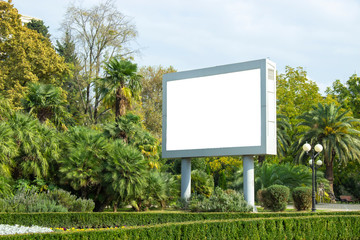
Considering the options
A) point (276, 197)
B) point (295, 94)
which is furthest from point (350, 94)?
point (276, 197)

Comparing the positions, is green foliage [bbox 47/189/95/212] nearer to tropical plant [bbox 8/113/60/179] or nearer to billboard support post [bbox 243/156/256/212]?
tropical plant [bbox 8/113/60/179]

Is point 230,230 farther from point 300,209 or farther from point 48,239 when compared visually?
point 300,209

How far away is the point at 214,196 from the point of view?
21.9m

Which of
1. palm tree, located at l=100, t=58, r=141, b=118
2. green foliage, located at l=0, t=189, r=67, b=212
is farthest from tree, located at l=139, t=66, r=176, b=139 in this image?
green foliage, located at l=0, t=189, r=67, b=212

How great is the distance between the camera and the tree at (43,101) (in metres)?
26.3

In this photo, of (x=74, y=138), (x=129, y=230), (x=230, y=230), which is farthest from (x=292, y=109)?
(x=129, y=230)

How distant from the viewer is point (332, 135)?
3666 cm

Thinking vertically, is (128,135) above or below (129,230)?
above

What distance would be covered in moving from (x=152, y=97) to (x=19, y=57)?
16272 millimetres

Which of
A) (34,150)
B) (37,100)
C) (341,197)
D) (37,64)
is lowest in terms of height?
(341,197)

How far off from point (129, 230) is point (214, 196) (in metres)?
11.7

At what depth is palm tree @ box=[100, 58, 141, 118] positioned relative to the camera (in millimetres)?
28781

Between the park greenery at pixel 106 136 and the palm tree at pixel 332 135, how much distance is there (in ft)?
0.27

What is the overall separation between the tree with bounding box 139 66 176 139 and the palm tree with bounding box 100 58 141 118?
45.7ft
